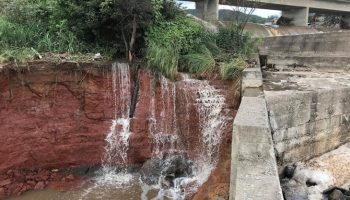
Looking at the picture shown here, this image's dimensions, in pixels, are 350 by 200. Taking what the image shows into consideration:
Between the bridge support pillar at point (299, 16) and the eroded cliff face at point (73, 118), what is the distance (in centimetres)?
1695

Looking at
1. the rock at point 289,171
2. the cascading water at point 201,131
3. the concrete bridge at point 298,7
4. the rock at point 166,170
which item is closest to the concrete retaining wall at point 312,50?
the cascading water at point 201,131

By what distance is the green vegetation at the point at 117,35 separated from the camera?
805cm

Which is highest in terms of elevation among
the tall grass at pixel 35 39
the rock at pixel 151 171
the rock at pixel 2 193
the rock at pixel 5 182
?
the tall grass at pixel 35 39

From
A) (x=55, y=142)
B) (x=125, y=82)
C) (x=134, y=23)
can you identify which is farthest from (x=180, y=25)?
(x=55, y=142)

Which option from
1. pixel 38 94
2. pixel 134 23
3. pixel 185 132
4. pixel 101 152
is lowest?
pixel 101 152

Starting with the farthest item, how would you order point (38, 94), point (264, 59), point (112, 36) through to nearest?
point (264, 59), point (112, 36), point (38, 94)

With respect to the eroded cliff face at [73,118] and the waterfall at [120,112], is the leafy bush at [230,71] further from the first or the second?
the waterfall at [120,112]

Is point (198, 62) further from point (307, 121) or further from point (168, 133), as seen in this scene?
point (307, 121)

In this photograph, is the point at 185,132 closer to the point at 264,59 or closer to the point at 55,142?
the point at 55,142

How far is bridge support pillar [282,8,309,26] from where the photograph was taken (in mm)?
22594

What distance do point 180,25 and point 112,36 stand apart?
5.71 ft

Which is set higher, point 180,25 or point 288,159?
point 180,25

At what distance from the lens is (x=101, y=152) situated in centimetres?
806

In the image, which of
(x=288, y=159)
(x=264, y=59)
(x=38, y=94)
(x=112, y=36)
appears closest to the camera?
(x=288, y=159)
